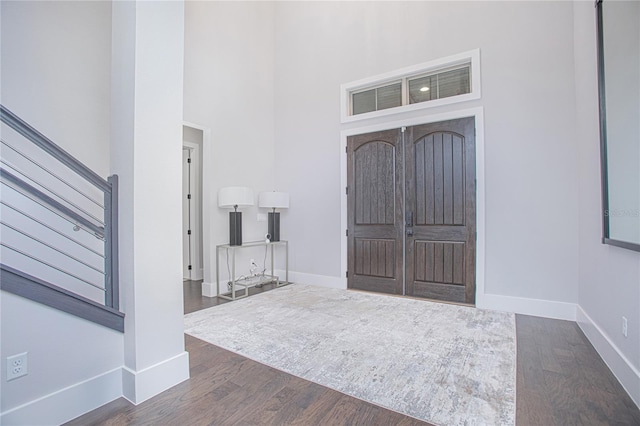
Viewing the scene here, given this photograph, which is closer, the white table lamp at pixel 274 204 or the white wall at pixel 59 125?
the white wall at pixel 59 125

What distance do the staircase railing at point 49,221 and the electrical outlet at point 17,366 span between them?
0.87ft

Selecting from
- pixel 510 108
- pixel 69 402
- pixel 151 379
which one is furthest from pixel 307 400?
pixel 510 108

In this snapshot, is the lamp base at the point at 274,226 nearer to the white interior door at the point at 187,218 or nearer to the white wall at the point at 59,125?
the white interior door at the point at 187,218

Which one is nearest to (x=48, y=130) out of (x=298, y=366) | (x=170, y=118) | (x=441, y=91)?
(x=170, y=118)

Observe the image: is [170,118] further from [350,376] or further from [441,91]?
[441,91]

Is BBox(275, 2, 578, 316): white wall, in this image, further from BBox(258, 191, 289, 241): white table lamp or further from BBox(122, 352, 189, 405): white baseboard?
BBox(122, 352, 189, 405): white baseboard

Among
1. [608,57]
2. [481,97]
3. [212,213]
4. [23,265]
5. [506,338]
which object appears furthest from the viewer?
[212,213]

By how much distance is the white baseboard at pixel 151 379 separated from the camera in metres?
1.83

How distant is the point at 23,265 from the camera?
101 inches

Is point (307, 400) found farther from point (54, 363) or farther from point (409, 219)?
point (409, 219)

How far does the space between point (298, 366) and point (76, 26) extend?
3591mm

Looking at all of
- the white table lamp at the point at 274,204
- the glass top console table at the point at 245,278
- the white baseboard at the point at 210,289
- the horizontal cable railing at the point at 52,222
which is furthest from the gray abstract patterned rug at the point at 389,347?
the white table lamp at the point at 274,204

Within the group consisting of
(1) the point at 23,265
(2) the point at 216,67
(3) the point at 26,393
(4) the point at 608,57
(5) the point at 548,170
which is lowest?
(3) the point at 26,393

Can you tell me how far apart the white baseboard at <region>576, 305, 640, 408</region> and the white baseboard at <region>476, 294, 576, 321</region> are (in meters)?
0.38
